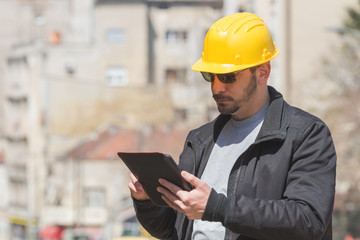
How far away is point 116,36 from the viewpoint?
5303 cm

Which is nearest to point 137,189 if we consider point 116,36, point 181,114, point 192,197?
point 192,197

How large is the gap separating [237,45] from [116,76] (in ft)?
165

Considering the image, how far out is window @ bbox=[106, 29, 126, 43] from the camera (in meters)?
52.9

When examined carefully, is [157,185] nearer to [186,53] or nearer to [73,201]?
[73,201]

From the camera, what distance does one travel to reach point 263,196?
3.52 metres

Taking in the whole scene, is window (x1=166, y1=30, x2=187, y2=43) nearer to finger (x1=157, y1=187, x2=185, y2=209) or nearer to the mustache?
the mustache

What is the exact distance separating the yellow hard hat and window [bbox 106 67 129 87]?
1944 inches

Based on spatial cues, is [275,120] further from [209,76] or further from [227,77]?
[209,76]

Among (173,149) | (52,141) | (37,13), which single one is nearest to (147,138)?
(173,149)

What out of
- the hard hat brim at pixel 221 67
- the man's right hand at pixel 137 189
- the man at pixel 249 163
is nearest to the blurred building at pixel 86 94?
the man's right hand at pixel 137 189

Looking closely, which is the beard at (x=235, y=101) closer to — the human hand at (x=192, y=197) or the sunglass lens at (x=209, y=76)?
the sunglass lens at (x=209, y=76)

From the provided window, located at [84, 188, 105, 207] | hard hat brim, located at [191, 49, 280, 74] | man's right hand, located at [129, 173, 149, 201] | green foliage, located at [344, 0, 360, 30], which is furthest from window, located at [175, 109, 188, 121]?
hard hat brim, located at [191, 49, 280, 74]

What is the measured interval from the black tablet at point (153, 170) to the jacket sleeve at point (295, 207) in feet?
0.69

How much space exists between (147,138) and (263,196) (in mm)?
43138
